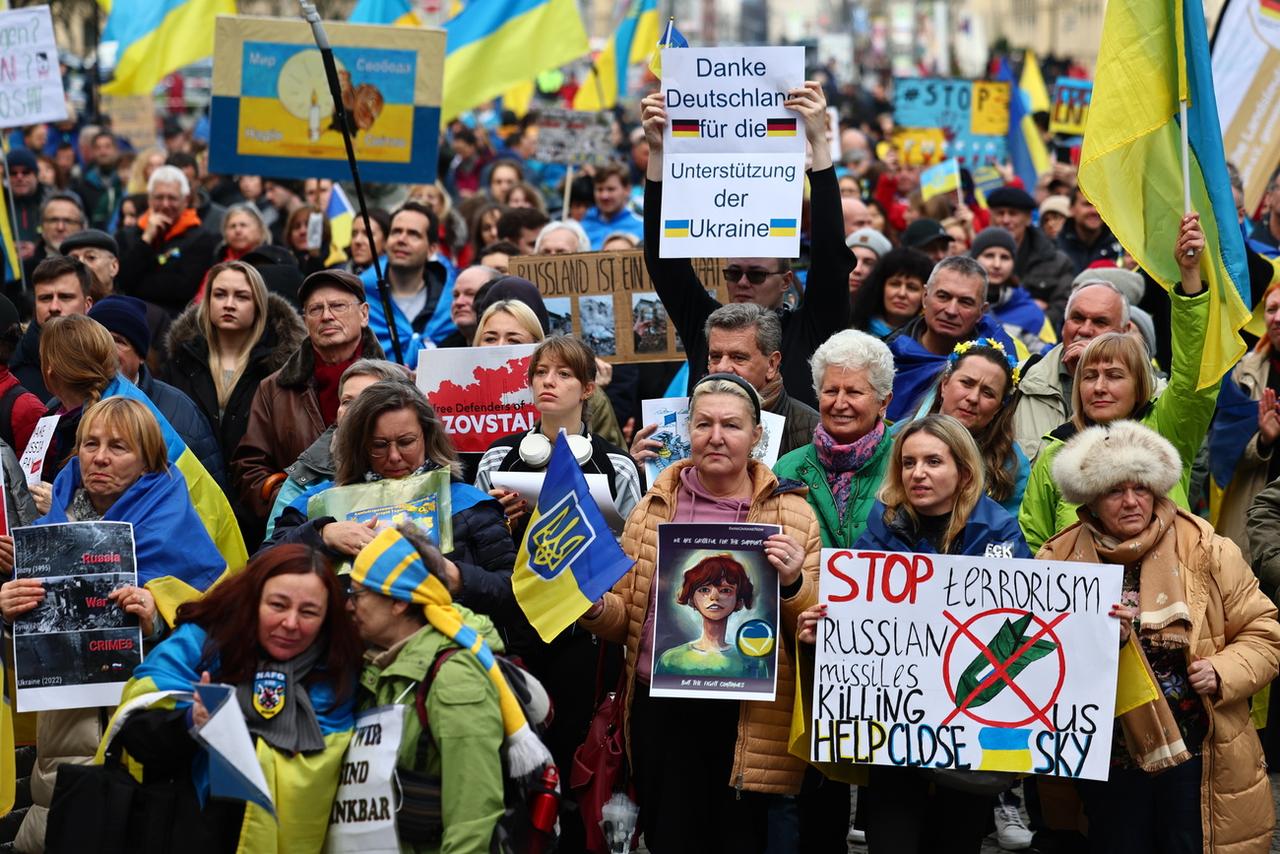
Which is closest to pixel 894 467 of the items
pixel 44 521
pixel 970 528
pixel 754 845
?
pixel 970 528

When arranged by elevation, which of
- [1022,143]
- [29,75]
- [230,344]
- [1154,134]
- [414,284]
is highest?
[1022,143]

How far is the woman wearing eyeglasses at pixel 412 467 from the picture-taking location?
561 centimetres

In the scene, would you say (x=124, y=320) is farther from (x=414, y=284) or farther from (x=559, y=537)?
(x=559, y=537)

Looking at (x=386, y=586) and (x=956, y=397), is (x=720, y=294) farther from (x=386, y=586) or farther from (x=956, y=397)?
(x=386, y=586)

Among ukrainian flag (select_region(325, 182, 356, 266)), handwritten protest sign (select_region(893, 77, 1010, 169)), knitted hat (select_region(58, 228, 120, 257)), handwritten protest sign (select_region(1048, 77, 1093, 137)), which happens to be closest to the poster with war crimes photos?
knitted hat (select_region(58, 228, 120, 257))

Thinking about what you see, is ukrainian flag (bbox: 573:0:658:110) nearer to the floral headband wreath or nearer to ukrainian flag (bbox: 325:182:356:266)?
ukrainian flag (bbox: 325:182:356:266)

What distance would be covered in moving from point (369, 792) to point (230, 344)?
337 centimetres

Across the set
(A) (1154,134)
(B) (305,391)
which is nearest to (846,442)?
(A) (1154,134)

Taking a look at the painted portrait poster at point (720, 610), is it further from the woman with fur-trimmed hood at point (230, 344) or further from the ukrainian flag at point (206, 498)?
the woman with fur-trimmed hood at point (230, 344)

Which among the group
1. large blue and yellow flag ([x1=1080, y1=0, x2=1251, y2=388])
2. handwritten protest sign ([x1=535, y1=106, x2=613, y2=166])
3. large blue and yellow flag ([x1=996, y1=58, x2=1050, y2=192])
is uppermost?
large blue and yellow flag ([x1=996, y1=58, x2=1050, y2=192])

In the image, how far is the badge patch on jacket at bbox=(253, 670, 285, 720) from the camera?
477 centimetres

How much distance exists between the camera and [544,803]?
194 inches

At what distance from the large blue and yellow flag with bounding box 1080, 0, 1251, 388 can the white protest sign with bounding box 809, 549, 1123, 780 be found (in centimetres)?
200

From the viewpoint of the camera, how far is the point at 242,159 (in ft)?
33.6
